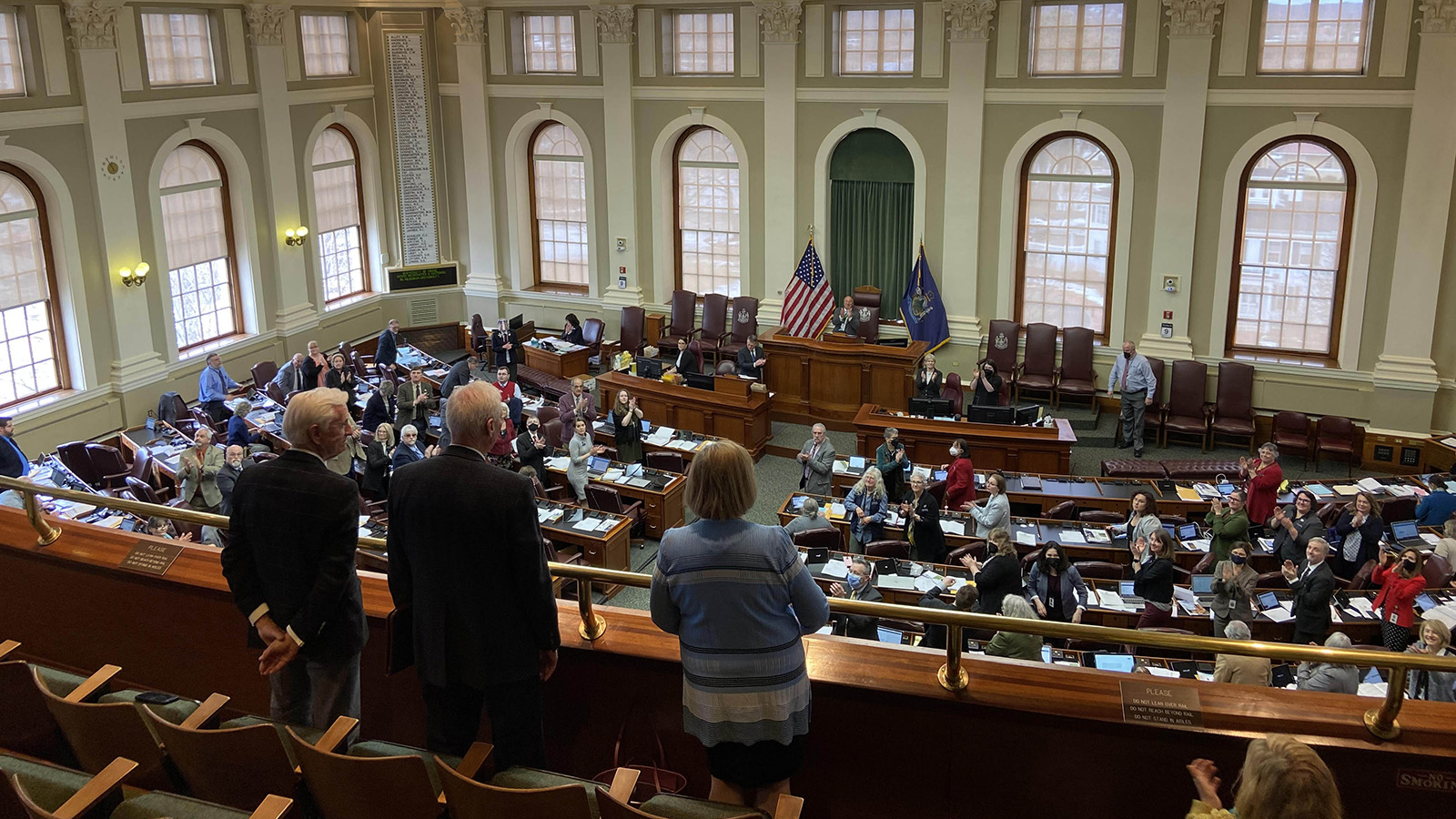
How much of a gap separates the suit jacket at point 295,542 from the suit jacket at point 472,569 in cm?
21

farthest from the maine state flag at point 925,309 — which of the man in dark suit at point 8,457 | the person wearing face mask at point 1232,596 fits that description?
the man in dark suit at point 8,457

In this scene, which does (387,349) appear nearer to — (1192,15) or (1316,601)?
(1192,15)

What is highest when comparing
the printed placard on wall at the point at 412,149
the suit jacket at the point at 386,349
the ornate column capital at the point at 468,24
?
the ornate column capital at the point at 468,24

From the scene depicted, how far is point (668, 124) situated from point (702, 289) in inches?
98.8

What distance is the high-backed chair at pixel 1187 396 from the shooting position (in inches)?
558

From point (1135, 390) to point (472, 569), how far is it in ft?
39.3

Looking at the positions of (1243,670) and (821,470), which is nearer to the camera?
(1243,670)

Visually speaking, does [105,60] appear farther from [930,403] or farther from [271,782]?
[271,782]

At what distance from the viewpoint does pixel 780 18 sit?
15891 millimetres

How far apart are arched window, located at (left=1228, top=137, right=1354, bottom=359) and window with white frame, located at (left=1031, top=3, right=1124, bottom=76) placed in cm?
218

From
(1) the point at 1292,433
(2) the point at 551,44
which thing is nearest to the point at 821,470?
(1) the point at 1292,433

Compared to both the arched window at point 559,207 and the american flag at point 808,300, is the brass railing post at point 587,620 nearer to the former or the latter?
the american flag at point 808,300

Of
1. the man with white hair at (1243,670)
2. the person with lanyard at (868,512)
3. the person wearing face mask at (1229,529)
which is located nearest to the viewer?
the man with white hair at (1243,670)

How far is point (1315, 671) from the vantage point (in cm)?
698
